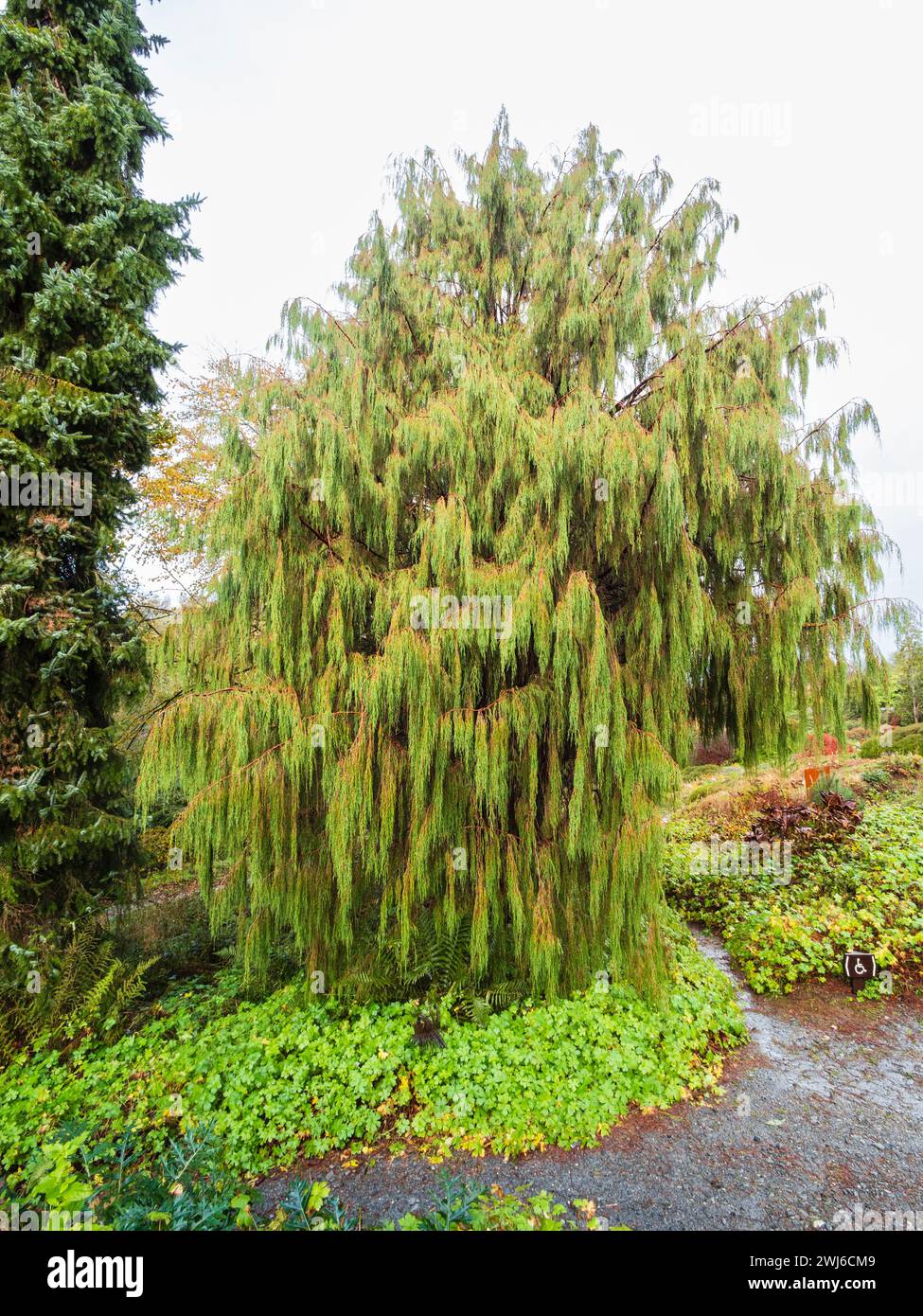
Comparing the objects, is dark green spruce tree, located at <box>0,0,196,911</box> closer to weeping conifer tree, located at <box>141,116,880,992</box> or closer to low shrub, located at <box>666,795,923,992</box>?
weeping conifer tree, located at <box>141,116,880,992</box>

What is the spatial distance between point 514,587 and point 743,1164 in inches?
129

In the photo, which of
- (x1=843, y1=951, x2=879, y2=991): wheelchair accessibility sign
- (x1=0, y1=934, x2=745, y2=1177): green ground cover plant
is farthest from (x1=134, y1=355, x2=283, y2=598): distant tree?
(x1=843, y1=951, x2=879, y2=991): wheelchair accessibility sign

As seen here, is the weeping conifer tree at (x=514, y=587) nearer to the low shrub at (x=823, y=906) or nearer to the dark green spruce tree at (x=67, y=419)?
the dark green spruce tree at (x=67, y=419)

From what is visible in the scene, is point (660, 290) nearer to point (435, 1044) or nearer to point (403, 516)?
point (403, 516)

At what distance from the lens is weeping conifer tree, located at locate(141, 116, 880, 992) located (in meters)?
3.13

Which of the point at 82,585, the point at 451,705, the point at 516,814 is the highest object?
the point at 82,585

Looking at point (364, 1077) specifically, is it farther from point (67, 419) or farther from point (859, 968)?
point (67, 419)

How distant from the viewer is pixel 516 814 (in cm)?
348

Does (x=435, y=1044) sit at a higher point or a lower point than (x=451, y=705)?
lower

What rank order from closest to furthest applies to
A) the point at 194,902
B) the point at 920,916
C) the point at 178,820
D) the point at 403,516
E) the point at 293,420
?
the point at 178,820, the point at 293,420, the point at 403,516, the point at 920,916, the point at 194,902

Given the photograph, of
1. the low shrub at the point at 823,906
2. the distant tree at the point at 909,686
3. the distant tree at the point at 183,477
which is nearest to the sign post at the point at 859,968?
the low shrub at the point at 823,906

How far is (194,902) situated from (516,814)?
397 cm

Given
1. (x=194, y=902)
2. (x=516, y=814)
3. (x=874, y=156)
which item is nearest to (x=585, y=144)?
(x=874, y=156)

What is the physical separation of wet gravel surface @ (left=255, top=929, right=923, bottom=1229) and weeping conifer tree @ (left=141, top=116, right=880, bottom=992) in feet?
2.92
